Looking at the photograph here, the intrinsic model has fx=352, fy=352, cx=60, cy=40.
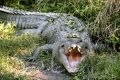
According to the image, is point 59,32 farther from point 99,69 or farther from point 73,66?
point 99,69

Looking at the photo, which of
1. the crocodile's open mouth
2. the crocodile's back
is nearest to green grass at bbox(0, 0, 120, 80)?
the crocodile's open mouth

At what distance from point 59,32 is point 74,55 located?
1188 millimetres

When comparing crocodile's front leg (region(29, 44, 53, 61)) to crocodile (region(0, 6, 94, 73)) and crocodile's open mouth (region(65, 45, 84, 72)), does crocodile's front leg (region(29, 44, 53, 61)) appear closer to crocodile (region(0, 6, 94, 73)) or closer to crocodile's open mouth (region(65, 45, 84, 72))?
crocodile (region(0, 6, 94, 73))

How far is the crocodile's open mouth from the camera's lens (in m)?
5.36

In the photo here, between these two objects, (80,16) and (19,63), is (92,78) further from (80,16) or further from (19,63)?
(80,16)

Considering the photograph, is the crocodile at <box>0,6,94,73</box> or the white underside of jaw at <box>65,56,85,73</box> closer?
the white underside of jaw at <box>65,56,85,73</box>

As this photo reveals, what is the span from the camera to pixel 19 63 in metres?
5.55

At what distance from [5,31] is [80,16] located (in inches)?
60.7

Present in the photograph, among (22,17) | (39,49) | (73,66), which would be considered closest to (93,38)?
(39,49)

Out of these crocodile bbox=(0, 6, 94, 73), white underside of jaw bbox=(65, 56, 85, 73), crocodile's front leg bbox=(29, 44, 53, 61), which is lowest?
white underside of jaw bbox=(65, 56, 85, 73)

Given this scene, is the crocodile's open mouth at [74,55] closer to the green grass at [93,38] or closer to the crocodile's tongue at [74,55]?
the crocodile's tongue at [74,55]

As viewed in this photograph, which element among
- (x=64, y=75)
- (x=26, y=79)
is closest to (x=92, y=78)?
(x=64, y=75)

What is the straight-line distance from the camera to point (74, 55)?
544 cm

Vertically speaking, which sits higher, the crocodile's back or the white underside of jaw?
the crocodile's back
